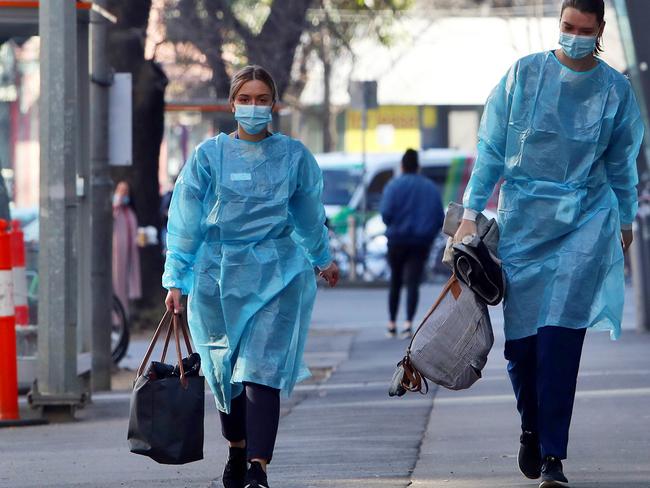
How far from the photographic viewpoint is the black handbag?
20.5ft

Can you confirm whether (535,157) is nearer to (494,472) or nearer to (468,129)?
(494,472)

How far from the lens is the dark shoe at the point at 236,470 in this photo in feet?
21.0

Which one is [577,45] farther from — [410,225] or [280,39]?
[280,39]

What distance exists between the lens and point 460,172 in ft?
100

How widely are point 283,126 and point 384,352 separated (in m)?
11.0

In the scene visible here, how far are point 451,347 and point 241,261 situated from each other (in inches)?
32.9

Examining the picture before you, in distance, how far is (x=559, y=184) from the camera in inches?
252

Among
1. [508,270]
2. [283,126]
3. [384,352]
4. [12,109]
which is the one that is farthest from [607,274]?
[283,126]

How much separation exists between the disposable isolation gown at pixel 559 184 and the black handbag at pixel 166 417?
122cm

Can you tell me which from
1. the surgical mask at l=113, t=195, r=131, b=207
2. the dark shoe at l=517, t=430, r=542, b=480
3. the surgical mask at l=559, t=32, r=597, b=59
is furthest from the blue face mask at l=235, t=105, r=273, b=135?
the surgical mask at l=113, t=195, r=131, b=207

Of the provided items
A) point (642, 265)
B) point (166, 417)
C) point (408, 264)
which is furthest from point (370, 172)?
point (166, 417)

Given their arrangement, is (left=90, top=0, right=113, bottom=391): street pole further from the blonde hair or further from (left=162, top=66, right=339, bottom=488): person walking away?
(left=162, top=66, right=339, bottom=488): person walking away

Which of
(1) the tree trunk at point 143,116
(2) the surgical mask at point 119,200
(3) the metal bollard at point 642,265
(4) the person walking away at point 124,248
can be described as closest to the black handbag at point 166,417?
(3) the metal bollard at point 642,265

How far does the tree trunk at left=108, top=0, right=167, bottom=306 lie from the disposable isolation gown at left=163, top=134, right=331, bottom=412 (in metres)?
9.37
